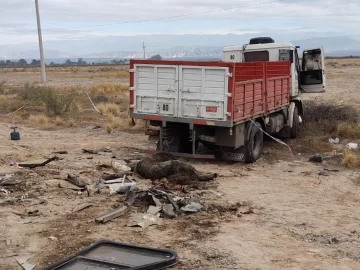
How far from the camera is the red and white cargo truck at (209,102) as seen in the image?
1150 centimetres

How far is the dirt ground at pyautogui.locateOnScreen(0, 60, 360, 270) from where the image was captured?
21.4ft

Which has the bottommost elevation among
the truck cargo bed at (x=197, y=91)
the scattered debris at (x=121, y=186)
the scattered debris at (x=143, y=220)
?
the scattered debris at (x=143, y=220)

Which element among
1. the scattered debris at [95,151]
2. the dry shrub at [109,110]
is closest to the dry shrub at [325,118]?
the scattered debris at [95,151]

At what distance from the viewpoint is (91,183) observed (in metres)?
9.80

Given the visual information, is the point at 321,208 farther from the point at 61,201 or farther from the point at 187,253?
the point at 61,201

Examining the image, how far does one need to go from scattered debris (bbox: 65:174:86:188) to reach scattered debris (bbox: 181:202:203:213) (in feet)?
7.27

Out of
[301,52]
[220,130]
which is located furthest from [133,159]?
[301,52]

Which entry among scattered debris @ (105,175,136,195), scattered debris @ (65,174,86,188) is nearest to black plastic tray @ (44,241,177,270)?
scattered debris @ (105,175,136,195)

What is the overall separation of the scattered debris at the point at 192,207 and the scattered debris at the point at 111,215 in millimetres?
960

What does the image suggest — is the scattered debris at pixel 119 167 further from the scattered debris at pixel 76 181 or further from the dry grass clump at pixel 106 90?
the dry grass clump at pixel 106 90

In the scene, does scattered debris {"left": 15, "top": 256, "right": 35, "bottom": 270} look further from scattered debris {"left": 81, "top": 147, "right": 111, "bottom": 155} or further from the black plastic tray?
scattered debris {"left": 81, "top": 147, "right": 111, "bottom": 155}

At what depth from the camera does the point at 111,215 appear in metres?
7.80

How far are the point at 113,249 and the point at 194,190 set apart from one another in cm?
330

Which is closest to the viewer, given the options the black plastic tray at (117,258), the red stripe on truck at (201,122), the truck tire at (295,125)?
the black plastic tray at (117,258)
